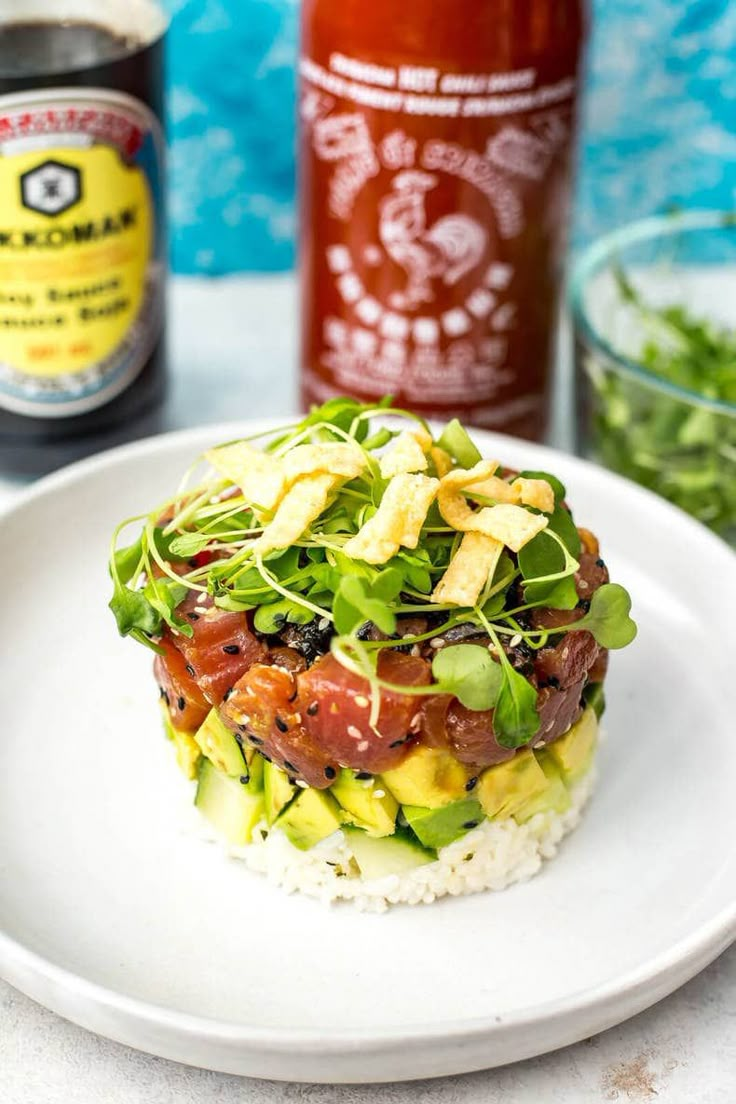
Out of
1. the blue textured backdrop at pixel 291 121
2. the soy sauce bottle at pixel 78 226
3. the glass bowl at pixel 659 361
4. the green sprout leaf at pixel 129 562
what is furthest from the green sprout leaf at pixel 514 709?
the blue textured backdrop at pixel 291 121

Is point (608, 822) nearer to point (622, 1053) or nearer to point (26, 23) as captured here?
point (622, 1053)

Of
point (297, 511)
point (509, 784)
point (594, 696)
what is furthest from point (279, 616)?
point (594, 696)

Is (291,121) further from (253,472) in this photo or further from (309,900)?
(309,900)

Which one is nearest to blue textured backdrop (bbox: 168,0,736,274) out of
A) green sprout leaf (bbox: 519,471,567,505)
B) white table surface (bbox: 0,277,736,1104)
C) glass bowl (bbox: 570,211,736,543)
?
glass bowl (bbox: 570,211,736,543)

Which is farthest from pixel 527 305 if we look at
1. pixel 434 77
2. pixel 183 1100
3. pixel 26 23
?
pixel 183 1100

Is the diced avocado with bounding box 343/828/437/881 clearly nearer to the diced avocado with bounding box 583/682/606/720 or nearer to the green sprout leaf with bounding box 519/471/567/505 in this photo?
the diced avocado with bounding box 583/682/606/720

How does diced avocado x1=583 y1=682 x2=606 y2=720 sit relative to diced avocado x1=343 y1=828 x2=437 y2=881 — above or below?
above
